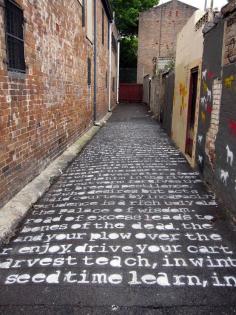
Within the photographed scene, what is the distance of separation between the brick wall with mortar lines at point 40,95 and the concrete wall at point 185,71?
131 inches

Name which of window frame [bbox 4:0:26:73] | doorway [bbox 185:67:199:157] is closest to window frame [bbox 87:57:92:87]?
doorway [bbox 185:67:199:157]

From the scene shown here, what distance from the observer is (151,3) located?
3938cm

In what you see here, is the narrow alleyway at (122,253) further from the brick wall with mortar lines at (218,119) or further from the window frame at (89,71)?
the window frame at (89,71)

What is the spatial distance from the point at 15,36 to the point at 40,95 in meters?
1.44

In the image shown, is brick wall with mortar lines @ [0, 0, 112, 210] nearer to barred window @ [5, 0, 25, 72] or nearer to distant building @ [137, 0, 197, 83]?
barred window @ [5, 0, 25, 72]

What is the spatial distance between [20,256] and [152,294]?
1.52 metres

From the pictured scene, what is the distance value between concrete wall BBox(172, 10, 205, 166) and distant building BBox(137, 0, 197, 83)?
886 inches

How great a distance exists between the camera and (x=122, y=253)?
3334mm

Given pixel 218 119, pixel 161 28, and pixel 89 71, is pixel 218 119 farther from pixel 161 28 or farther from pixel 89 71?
pixel 161 28

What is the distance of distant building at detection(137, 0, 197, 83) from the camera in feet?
104

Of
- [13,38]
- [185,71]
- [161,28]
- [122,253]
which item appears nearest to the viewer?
[122,253]

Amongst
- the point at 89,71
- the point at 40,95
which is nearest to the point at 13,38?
the point at 40,95

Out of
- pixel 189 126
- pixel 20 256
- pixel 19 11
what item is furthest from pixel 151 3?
pixel 20 256

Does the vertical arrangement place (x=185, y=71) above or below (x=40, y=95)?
above
